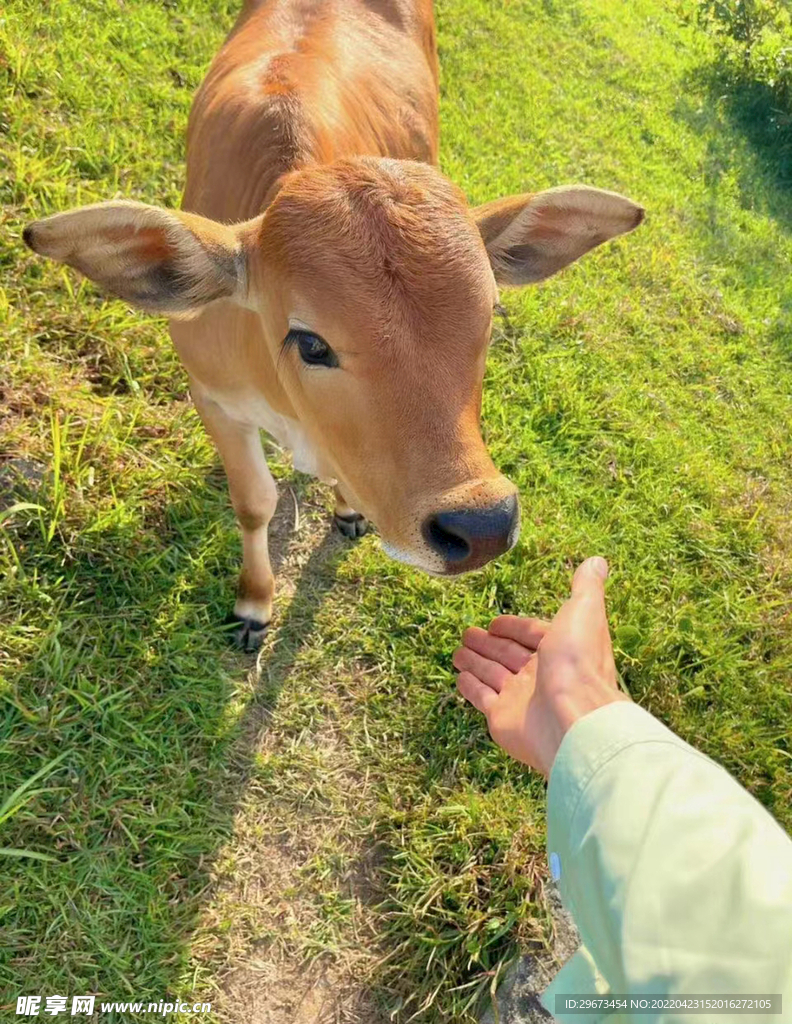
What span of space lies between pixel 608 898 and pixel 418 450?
1.15 metres

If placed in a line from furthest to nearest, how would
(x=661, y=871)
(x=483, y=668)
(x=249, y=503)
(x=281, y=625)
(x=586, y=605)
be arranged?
(x=281, y=625) → (x=249, y=503) → (x=483, y=668) → (x=586, y=605) → (x=661, y=871)

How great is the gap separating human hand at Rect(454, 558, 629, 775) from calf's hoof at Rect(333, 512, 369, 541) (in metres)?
1.11

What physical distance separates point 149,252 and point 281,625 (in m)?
1.89

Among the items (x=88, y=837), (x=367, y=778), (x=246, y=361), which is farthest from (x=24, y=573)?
(x=367, y=778)

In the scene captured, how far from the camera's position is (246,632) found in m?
3.52

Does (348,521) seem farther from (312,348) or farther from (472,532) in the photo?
(472,532)

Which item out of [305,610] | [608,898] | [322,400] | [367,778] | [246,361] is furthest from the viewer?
[305,610]

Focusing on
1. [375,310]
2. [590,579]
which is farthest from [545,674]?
[375,310]

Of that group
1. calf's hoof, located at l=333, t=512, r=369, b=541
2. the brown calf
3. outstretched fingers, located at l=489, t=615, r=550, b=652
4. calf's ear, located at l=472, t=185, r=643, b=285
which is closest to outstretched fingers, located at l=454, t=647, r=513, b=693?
outstretched fingers, located at l=489, t=615, r=550, b=652

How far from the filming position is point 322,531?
3.97m

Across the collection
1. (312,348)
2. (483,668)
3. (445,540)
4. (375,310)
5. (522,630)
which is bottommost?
(483,668)

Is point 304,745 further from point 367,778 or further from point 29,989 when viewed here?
point 29,989

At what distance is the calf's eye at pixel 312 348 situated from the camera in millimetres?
2164

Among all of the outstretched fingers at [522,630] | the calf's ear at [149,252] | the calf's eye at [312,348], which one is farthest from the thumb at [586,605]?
the calf's ear at [149,252]
